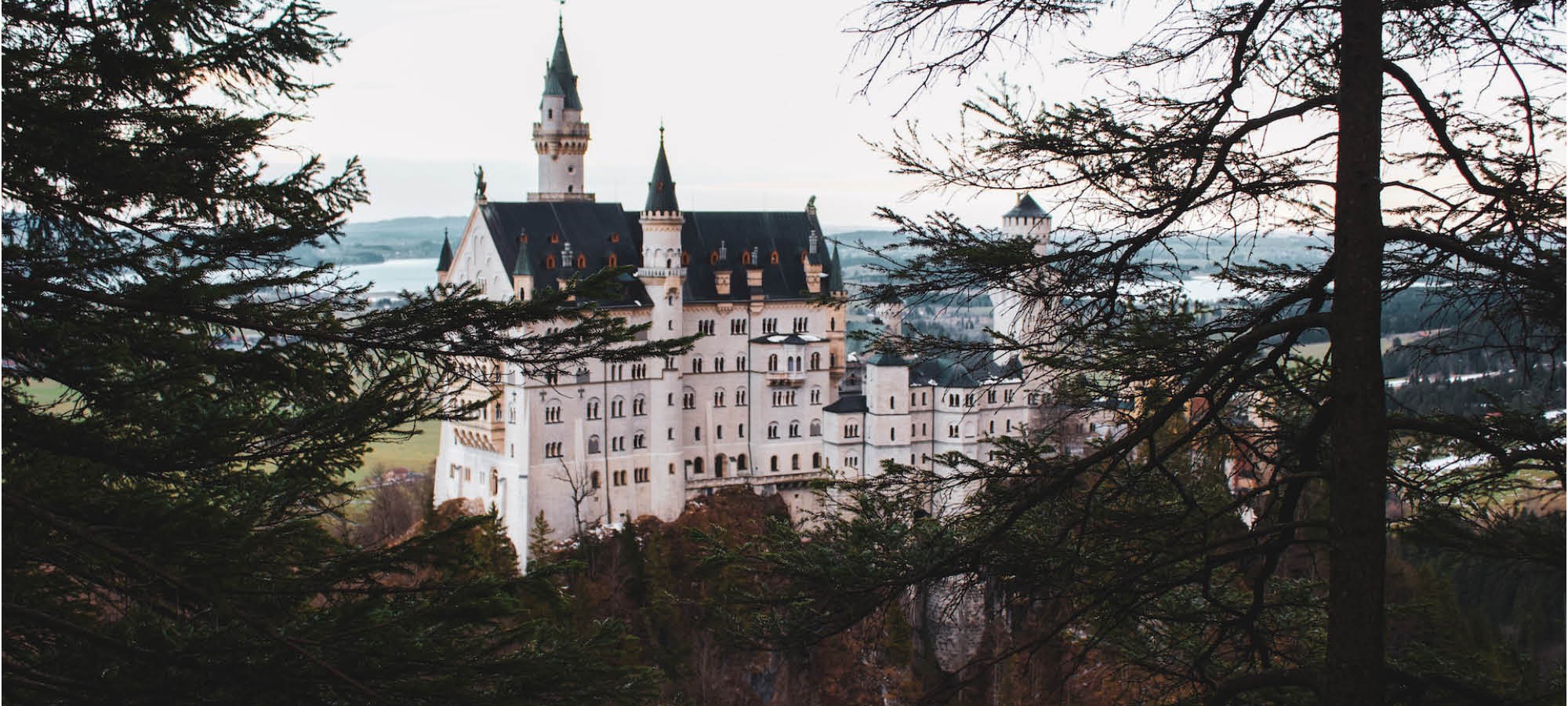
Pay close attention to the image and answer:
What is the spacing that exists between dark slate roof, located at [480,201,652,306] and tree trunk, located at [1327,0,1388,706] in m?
50.7

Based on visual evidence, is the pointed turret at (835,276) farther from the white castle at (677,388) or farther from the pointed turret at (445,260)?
the pointed turret at (445,260)

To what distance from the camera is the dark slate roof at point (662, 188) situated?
61.3 m

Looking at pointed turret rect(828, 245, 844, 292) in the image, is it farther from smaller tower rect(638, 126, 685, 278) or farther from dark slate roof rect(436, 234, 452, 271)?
dark slate roof rect(436, 234, 452, 271)

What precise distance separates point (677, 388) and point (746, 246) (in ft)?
25.9

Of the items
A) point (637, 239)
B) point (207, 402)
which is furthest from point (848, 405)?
point (207, 402)

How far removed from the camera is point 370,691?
7.80 metres

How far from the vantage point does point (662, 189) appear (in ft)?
202

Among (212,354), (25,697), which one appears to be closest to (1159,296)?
(212,354)

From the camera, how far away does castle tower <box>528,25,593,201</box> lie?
66062mm

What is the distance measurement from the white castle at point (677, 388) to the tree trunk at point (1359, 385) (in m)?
49.5

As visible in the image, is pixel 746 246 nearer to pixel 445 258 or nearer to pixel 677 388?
pixel 677 388

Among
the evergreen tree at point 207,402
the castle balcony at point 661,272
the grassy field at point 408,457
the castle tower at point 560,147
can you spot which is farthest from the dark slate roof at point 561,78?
→ the evergreen tree at point 207,402

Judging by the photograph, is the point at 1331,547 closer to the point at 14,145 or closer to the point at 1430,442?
the point at 1430,442

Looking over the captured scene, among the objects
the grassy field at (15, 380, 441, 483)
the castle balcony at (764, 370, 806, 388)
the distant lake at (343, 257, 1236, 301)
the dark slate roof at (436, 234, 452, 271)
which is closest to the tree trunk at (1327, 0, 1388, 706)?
the distant lake at (343, 257, 1236, 301)
